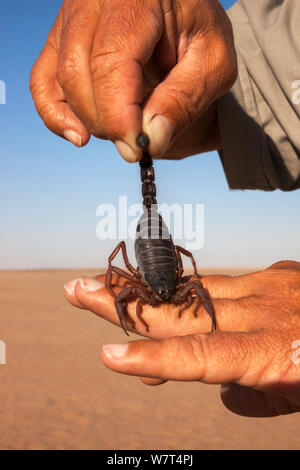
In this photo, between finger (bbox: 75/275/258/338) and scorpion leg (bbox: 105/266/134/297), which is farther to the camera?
scorpion leg (bbox: 105/266/134/297)

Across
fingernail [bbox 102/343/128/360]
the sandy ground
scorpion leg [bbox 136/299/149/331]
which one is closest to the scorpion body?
scorpion leg [bbox 136/299/149/331]

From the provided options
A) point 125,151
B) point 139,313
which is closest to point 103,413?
point 139,313

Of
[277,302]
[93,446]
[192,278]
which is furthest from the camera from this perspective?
[93,446]

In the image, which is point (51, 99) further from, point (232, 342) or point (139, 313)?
point (232, 342)

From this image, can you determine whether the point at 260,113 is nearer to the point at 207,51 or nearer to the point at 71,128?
the point at 207,51

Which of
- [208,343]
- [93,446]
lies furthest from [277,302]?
[93,446]

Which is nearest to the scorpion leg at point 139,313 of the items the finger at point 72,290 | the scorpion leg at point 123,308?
the scorpion leg at point 123,308

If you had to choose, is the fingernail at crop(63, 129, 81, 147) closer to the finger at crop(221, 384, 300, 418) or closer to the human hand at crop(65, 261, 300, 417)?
the human hand at crop(65, 261, 300, 417)

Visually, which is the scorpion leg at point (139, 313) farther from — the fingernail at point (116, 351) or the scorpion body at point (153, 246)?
the fingernail at point (116, 351)
